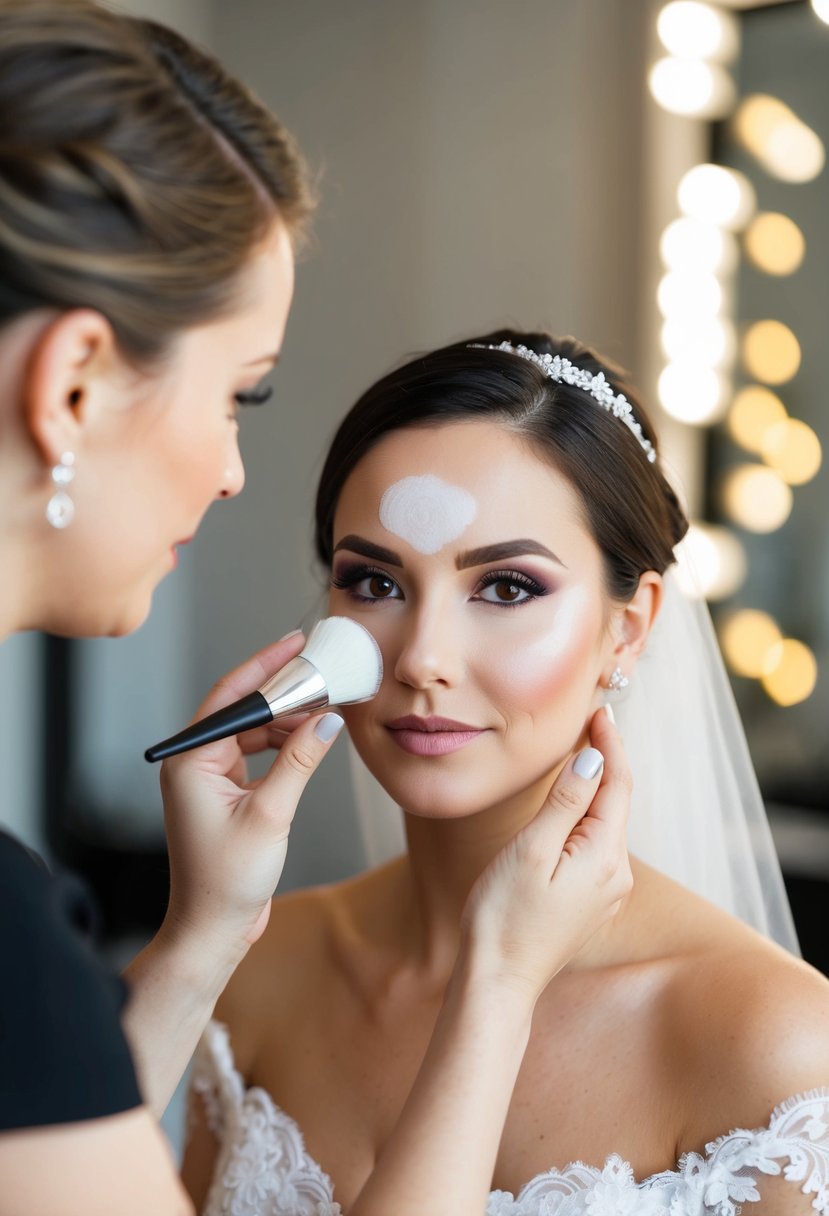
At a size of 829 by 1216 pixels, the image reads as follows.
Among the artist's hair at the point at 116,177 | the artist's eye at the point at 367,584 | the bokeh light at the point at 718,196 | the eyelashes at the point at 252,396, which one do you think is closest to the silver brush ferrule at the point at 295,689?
the artist's eye at the point at 367,584

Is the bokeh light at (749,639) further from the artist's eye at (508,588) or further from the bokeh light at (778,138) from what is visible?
the artist's eye at (508,588)

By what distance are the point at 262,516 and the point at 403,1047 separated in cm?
175

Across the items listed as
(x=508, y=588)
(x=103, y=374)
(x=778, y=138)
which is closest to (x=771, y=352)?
(x=778, y=138)

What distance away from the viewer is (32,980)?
66cm

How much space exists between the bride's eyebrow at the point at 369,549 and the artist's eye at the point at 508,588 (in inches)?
3.2

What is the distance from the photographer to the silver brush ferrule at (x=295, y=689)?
1.02 metres

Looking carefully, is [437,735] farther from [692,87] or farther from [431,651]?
[692,87]

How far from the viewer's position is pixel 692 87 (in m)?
2.52

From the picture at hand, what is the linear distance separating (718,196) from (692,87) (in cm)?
21

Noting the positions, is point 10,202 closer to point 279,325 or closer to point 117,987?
point 279,325

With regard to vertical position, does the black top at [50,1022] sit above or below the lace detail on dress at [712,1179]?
above

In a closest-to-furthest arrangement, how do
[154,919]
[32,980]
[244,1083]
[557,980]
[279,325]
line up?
1. [32,980]
2. [279,325]
3. [557,980]
4. [244,1083]
5. [154,919]

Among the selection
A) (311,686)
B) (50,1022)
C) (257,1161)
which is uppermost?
(311,686)

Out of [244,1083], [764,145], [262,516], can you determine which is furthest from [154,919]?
[764,145]
